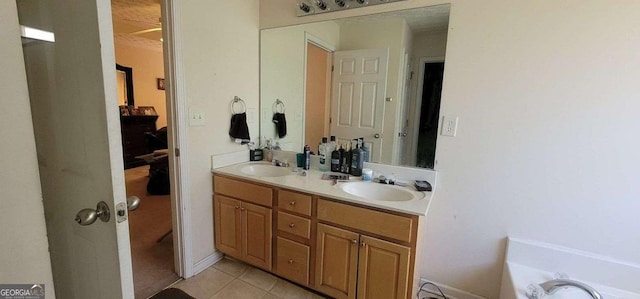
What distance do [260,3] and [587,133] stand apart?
94.8 inches

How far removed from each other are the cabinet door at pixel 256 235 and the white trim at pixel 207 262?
1.07 feet

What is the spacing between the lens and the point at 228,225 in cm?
205

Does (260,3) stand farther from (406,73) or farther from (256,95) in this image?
(406,73)

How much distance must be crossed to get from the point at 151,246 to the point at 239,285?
1.04 m

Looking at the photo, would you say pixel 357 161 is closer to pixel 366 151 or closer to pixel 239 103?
pixel 366 151

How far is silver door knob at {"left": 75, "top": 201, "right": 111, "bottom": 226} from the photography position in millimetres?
796

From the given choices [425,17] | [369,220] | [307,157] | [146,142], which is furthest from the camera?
[146,142]

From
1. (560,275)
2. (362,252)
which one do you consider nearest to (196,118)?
(362,252)

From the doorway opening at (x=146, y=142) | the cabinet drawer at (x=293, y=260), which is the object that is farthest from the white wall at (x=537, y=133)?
the doorway opening at (x=146, y=142)

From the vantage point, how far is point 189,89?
71.9 inches

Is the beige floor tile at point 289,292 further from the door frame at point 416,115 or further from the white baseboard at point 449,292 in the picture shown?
the door frame at point 416,115

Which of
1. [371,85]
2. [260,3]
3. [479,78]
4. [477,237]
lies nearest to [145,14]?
[260,3]

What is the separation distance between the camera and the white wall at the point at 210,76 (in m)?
1.83

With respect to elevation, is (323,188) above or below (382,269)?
above
